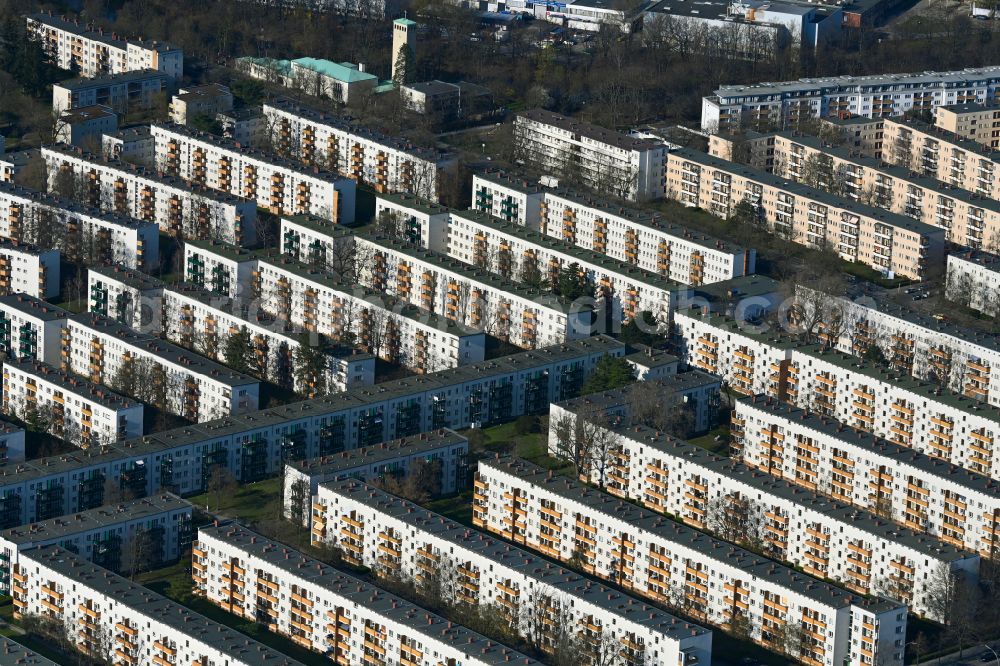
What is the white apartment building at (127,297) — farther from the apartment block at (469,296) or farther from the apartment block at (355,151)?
the apartment block at (355,151)

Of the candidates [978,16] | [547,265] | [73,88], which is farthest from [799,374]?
[978,16]

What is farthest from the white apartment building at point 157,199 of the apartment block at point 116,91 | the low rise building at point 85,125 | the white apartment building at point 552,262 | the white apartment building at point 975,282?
the white apartment building at point 975,282

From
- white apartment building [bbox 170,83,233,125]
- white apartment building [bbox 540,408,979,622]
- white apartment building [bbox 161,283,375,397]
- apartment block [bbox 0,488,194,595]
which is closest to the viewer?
apartment block [bbox 0,488,194,595]

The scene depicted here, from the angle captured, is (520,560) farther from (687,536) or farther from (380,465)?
(380,465)

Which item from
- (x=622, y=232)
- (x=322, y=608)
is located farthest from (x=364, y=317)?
(x=322, y=608)

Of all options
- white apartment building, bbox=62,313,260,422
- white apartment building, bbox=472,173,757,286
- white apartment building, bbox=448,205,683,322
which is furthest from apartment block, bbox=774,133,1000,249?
white apartment building, bbox=62,313,260,422

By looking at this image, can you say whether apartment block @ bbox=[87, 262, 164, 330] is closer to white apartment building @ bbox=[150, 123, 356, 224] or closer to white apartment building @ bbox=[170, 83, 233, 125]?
white apartment building @ bbox=[150, 123, 356, 224]
